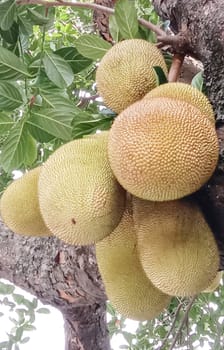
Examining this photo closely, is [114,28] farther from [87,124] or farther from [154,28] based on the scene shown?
[87,124]

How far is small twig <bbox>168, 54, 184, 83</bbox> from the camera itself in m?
0.91

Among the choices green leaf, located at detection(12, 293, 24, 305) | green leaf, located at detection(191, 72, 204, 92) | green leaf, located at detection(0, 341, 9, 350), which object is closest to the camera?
green leaf, located at detection(191, 72, 204, 92)

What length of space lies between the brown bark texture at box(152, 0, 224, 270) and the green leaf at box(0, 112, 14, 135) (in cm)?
37

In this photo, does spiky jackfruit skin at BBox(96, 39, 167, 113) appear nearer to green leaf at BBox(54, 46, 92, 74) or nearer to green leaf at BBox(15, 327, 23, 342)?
green leaf at BBox(54, 46, 92, 74)

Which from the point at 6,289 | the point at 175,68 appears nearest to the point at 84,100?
the point at 175,68

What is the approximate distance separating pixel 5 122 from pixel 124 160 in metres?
0.50

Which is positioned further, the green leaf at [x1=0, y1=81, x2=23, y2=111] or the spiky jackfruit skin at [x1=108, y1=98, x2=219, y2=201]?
the green leaf at [x1=0, y1=81, x2=23, y2=111]

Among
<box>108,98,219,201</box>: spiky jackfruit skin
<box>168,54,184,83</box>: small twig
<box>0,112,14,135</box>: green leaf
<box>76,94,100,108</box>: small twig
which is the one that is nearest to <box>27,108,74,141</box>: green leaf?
<box>0,112,14,135</box>: green leaf

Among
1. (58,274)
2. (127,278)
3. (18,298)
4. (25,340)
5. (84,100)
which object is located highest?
(127,278)

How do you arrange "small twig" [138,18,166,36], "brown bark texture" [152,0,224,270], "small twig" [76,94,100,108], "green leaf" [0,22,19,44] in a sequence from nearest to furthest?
1. "brown bark texture" [152,0,224,270]
2. "small twig" [138,18,166,36]
3. "green leaf" [0,22,19,44]
4. "small twig" [76,94,100,108]

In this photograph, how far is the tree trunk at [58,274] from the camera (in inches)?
44.9

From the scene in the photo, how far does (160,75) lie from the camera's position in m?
0.85

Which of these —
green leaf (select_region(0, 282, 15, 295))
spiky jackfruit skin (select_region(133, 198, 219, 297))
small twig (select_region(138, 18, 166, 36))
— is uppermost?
small twig (select_region(138, 18, 166, 36))

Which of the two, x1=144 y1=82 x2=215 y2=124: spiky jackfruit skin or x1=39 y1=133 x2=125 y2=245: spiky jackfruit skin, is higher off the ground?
x1=144 y1=82 x2=215 y2=124: spiky jackfruit skin
